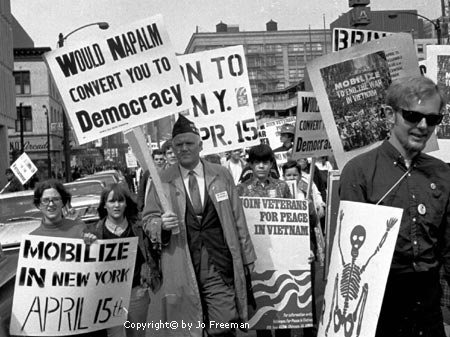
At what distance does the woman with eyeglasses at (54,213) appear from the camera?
15.6ft

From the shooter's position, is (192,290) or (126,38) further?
(126,38)

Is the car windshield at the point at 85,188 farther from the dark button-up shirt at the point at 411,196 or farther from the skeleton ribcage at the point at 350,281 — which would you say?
the skeleton ribcage at the point at 350,281

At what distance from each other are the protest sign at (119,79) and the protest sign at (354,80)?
3.45 feet

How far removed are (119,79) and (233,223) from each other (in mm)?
1331

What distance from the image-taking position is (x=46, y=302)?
4281 millimetres

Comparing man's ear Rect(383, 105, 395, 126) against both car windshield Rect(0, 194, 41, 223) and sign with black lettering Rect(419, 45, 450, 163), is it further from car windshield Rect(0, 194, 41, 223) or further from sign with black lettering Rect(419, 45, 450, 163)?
car windshield Rect(0, 194, 41, 223)

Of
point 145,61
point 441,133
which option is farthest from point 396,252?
point 441,133

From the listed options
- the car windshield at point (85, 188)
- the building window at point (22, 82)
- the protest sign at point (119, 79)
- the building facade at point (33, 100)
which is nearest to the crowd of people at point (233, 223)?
the protest sign at point (119, 79)

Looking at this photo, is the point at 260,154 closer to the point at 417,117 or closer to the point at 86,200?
the point at 417,117

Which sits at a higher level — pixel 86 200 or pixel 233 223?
pixel 86 200

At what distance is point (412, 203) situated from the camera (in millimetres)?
3092

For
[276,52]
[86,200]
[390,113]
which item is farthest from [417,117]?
[276,52]

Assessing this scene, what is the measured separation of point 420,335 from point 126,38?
3.06m

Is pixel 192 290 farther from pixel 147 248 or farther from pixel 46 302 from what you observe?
pixel 46 302
